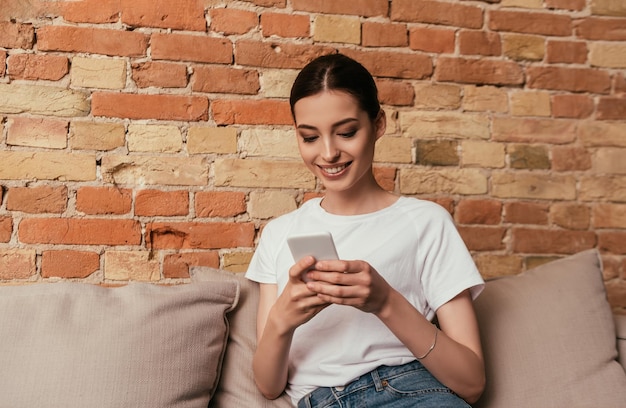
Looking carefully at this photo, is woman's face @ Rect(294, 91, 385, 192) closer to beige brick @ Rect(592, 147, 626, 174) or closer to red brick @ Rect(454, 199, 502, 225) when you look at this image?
red brick @ Rect(454, 199, 502, 225)

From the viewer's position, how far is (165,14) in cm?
166

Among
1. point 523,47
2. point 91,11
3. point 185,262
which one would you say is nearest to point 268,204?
point 185,262

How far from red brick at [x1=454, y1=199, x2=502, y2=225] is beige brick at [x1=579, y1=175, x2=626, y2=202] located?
12.0 inches

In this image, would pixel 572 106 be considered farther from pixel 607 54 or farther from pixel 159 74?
pixel 159 74

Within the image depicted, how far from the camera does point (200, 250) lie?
167cm

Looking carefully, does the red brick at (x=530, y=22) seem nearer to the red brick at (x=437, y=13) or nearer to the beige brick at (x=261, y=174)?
the red brick at (x=437, y=13)

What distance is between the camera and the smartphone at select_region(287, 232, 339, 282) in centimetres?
97

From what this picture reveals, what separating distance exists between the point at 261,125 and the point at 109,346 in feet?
2.55

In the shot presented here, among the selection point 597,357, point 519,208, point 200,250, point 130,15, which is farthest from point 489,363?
point 130,15

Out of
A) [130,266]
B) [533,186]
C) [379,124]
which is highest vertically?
[379,124]

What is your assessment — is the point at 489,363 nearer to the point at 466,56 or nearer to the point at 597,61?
the point at 466,56

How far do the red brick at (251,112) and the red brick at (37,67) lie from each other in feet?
1.40

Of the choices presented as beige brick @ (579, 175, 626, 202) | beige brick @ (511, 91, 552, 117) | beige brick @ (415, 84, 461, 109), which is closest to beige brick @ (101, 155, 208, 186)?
beige brick @ (415, 84, 461, 109)

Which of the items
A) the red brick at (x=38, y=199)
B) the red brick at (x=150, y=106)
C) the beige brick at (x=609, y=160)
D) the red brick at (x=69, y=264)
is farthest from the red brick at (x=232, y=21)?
the beige brick at (x=609, y=160)
